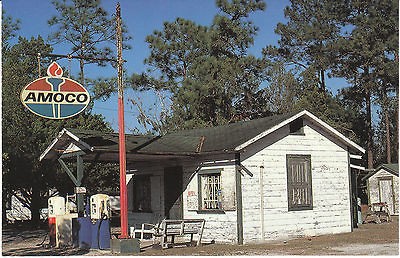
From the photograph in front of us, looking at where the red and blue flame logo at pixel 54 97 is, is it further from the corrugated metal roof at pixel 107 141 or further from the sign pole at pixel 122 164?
the corrugated metal roof at pixel 107 141

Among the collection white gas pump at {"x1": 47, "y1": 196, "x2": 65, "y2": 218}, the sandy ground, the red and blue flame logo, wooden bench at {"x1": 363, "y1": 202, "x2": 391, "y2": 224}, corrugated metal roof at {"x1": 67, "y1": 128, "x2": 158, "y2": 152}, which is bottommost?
the sandy ground

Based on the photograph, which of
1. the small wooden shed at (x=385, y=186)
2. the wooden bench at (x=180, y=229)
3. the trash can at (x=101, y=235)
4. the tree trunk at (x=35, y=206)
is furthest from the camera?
the small wooden shed at (x=385, y=186)

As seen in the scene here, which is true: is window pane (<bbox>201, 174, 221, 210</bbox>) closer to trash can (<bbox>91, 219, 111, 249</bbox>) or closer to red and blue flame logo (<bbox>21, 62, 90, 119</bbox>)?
trash can (<bbox>91, 219, 111, 249</bbox>)

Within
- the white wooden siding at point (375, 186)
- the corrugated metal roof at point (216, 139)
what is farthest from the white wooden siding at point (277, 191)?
the white wooden siding at point (375, 186)

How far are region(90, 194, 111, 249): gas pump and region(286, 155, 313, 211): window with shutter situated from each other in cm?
534

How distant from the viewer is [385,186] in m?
31.2

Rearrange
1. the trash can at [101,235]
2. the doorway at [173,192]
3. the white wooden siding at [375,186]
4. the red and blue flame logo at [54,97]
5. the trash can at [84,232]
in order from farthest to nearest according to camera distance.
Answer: the white wooden siding at [375,186], the doorway at [173,192], the trash can at [84,232], the trash can at [101,235], the red and blue flame logo at [54,97]

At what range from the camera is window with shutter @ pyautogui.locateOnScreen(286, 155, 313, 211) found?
18516 mm

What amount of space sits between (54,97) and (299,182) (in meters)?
8.05

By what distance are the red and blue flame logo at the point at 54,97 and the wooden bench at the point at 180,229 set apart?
4.09 meters

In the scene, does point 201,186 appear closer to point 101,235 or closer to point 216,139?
point 216,139

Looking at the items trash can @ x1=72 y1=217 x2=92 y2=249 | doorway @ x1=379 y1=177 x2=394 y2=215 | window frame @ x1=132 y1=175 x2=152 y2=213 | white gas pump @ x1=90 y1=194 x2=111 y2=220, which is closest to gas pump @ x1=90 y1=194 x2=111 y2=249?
white gas pump @ x1=90 y1=194 x2=111 y2=220

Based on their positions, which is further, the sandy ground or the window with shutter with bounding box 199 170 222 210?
the window with shutter with bounding box 199 170 222 210

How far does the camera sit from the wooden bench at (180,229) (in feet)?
53.9
